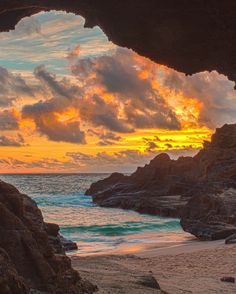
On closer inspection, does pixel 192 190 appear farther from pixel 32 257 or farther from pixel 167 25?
pixel 32 257

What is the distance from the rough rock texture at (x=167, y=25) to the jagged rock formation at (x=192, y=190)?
19.7m

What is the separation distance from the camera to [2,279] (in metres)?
8.05

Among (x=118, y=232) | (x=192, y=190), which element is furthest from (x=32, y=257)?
(x=192, y=190)

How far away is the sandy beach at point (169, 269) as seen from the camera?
1291cm

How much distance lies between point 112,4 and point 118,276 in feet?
24.0

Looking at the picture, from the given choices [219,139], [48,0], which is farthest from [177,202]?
[48,0]

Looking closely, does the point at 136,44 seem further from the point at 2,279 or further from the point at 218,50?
the point at 2,279

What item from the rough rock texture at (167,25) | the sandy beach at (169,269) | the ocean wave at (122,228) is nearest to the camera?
the rough rock texture at (167,25)

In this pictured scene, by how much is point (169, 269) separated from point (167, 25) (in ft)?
40.1

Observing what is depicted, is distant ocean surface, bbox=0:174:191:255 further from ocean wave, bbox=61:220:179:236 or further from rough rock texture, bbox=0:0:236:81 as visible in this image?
rough rock texture, bbox=0:0:236:81

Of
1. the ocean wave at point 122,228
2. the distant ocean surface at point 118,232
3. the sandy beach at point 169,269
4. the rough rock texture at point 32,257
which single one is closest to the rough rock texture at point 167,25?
the rough rock texture at point 32,257

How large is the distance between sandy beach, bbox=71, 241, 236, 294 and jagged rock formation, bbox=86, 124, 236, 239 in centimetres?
341

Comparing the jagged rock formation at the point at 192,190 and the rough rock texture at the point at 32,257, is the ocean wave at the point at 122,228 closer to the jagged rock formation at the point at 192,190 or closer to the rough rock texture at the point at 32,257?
the jagged rock formation at the point at 192,190

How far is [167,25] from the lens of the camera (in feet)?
36.3
